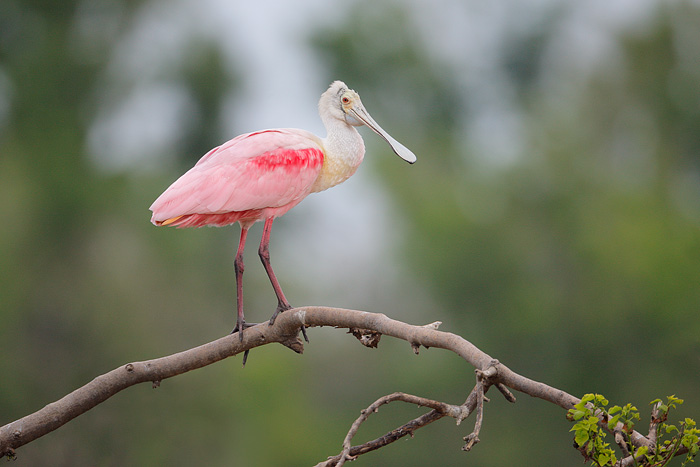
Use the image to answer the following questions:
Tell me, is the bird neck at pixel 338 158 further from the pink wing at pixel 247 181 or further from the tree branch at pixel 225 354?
the tree branch at pixel 225 354

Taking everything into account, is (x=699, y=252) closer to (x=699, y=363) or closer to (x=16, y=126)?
(x=699, y=363)

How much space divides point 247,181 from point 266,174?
11 cm

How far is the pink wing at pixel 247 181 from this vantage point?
15.5 feet

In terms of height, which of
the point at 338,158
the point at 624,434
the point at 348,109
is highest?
the point at 348,109

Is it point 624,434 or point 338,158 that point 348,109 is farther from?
point 624,434

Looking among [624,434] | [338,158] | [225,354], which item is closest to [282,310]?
[225,354]

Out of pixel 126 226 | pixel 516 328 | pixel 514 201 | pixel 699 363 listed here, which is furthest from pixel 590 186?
pixel 126 226

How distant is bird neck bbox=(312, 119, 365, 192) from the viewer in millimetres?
5074

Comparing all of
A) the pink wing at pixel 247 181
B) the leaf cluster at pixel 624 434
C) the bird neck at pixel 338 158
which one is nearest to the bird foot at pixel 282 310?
the pink wing at pixel 247 181

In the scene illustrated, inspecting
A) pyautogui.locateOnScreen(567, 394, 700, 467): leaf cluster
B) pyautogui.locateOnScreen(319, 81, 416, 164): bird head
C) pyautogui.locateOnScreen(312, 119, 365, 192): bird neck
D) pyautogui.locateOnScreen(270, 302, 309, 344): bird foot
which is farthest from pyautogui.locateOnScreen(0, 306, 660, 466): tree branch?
pyautogui.locateOnScreen(319, 81, 416, 164): bird head

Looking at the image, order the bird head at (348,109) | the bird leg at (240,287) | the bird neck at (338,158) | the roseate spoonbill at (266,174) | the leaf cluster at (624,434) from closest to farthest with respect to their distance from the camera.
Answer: the leaf cluster at (624,434) → the bird leg at (240,287) → the roseate spoonbill at (266,174) → the bird neck at (338,158) → the bird head at (348,109)

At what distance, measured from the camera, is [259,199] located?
4.88m

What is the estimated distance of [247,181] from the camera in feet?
16.0

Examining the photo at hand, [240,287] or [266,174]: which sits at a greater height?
[266,174]
